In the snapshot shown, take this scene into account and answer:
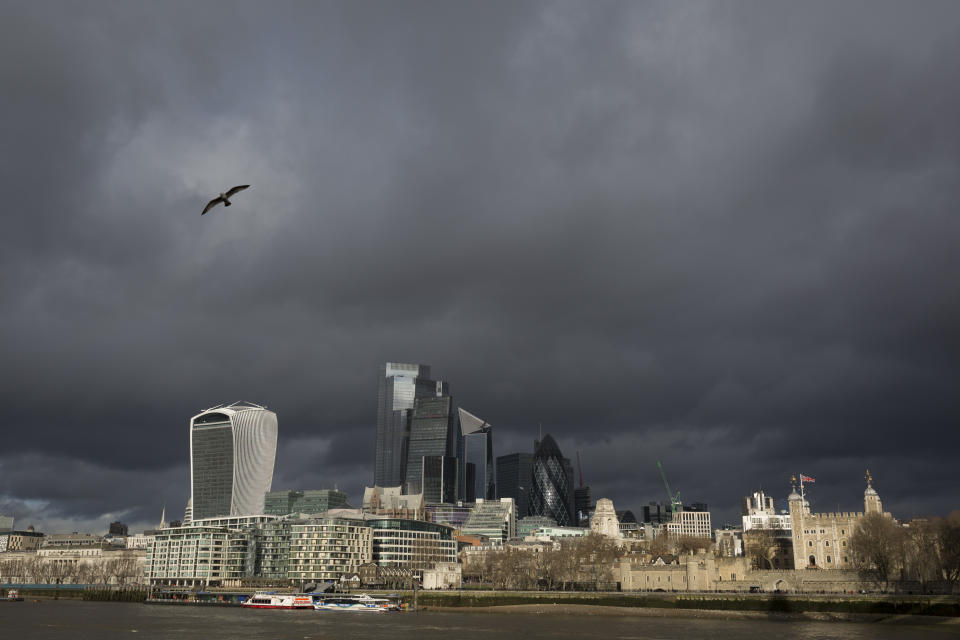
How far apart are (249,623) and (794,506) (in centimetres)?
13278

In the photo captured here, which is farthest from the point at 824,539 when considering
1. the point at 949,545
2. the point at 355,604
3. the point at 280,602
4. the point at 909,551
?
the point at 280,602

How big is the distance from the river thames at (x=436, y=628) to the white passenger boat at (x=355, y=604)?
2209 cm

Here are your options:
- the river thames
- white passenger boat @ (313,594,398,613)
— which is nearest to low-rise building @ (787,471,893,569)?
the river thames

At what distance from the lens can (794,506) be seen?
19775 cm

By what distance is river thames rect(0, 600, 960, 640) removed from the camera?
9862cm

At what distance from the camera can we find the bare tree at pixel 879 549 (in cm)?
15388

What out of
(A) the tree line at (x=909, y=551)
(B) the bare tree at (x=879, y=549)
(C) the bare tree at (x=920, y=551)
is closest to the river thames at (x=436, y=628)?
(A) the tree line at (x=909, y=551)

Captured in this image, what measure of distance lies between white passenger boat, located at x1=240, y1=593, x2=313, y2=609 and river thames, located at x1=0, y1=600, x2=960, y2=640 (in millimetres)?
33185

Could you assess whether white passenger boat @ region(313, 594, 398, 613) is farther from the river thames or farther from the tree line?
the tree line

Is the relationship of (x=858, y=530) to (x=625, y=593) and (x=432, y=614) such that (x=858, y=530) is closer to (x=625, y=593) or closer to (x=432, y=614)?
(x=625, y=593)

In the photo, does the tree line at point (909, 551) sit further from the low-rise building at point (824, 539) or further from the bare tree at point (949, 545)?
the low-rise building at point (824, 539)

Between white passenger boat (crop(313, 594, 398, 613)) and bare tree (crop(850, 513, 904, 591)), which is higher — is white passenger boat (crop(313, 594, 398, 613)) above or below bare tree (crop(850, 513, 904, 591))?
below

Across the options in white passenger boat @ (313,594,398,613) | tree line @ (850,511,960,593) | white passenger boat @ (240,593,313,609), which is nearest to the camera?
tree line @ (850,511,960,593)

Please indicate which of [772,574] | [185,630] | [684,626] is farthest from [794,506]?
[185,630]
